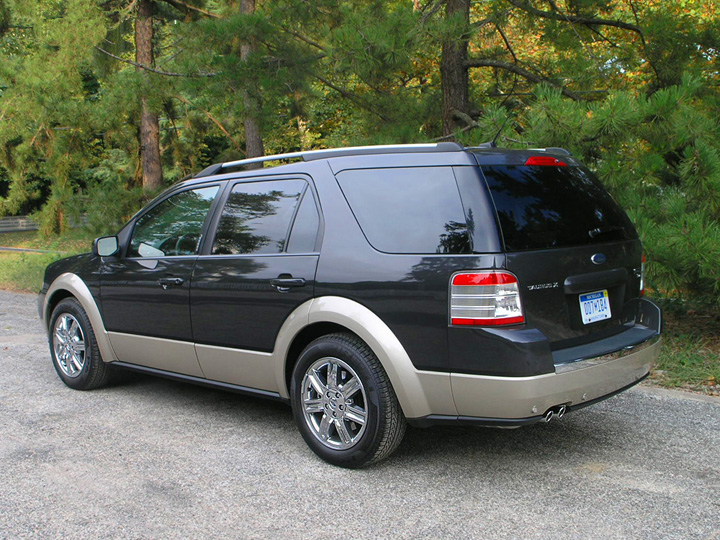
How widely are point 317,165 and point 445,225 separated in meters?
1.02

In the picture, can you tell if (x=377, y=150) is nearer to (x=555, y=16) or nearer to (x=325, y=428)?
(x=325, y=428)

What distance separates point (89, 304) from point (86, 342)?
1.04 feet

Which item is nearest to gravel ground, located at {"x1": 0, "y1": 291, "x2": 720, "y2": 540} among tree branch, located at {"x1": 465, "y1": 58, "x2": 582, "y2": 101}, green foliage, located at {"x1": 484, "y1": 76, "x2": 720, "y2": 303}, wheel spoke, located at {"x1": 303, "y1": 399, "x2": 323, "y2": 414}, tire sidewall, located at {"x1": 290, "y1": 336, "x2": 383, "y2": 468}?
tire sidewall, located at {"x1": 290, "y1": 336, "x2": 383, "y2": 468}

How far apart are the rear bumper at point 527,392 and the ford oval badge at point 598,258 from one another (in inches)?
19.8

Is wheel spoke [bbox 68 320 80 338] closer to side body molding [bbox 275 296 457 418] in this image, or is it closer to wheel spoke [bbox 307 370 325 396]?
wheel spoke [bbox 307 370 325 396]

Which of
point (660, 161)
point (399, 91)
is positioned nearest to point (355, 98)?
point (399, 91)

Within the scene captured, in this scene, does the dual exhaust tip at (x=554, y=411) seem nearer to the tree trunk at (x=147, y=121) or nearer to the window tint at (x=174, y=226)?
the window tint at (x=174, y=226)

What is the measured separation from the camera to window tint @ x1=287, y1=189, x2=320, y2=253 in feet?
14.0

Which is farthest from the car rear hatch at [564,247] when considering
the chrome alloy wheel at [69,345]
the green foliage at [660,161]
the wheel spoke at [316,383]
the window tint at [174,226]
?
the chrome alloy wheel at [69,345]

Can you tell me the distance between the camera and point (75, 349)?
5879mm

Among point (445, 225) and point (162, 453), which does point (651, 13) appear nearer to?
point (445, 225)

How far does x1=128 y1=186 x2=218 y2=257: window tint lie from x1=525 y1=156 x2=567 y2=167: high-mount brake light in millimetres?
2184

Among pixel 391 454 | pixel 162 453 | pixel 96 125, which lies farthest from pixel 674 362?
pixel 96 125

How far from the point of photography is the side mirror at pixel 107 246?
18.0 ft
